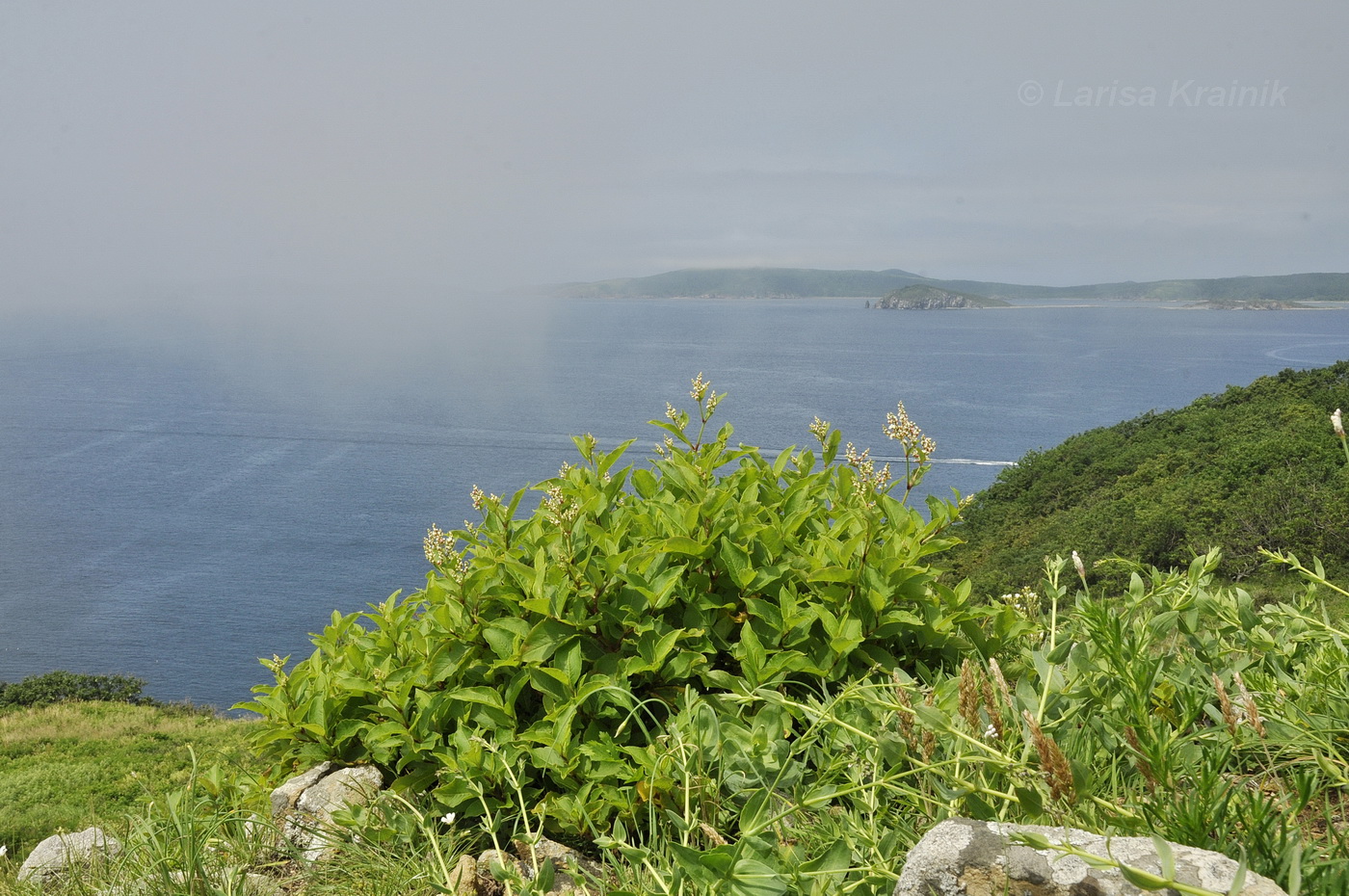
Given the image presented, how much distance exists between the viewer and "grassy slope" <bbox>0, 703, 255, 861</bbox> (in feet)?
51.7

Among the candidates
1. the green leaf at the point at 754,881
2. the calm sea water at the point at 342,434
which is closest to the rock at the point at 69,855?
the green leaf at the point at 754,881

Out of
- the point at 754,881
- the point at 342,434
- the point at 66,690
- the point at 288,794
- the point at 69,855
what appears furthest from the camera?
the point at 342,434

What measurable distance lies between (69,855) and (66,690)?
36.1 meters

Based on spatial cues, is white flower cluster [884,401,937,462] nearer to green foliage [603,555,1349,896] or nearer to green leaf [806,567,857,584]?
green leaf [806,567,857,584]

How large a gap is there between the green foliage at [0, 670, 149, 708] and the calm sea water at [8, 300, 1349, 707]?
11.6m

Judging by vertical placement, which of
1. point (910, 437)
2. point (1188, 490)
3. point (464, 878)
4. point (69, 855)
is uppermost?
point (910, 437)

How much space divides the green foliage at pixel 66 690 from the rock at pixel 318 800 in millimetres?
34500

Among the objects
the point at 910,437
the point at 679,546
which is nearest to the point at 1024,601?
the point at 910,437

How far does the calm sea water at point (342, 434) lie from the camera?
54.8 meters

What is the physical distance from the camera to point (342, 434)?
9325cm

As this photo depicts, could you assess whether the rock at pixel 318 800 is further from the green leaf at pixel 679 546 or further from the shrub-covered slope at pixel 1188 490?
the shrub-covered slope at pixel 1188 490

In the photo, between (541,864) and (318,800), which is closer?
(541,864)

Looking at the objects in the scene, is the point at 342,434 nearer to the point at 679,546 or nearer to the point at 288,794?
the point at 288,794

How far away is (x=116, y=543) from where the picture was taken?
220 feet
